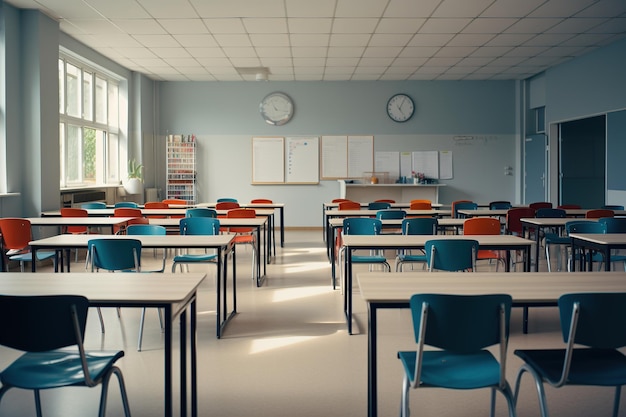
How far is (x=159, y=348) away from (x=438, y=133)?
30.1 feet

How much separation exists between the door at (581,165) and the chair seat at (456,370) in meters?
9.23

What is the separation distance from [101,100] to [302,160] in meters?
4.13

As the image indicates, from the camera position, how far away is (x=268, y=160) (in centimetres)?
1188

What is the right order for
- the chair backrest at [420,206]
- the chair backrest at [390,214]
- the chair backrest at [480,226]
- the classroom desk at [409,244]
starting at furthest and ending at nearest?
the chair backrest at [420,206] < the chair backrest at [390,214] < the chair backrest at [480,226] < the classroom desk at [409,244]

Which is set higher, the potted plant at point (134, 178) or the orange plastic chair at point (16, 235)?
the potted plant at point (134, 178)

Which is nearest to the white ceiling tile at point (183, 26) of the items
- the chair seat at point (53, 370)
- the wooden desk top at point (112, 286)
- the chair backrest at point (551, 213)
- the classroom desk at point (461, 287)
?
the chair backrest at point (551, 213)

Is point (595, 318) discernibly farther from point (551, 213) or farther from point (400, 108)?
point (400, 108)

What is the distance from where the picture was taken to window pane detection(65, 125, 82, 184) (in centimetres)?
888

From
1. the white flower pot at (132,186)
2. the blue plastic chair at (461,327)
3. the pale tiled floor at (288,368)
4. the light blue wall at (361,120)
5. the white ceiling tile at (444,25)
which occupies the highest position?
the white ceiling tile at (444,25)

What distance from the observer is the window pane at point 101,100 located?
390 inches

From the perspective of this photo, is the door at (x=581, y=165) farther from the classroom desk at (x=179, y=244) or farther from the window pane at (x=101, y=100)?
the window pane at (x=101, y=100)

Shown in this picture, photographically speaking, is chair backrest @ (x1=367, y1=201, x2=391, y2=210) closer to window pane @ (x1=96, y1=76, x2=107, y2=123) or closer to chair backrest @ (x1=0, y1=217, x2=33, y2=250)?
chair backrest @ (x1=0, y1=217, x2=33, y2=250)

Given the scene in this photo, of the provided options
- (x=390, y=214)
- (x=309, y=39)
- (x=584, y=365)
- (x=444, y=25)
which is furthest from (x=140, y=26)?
(x=584, y=365)

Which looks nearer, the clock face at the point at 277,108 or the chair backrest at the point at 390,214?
the chair backrest at the point at 390,214
